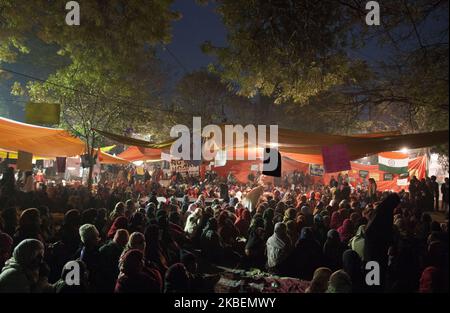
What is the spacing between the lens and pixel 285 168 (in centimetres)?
2639

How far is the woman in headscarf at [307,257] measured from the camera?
6.53 metres

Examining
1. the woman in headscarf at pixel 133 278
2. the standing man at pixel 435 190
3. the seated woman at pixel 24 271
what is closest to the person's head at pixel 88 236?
the seated woman at pixel 24 271

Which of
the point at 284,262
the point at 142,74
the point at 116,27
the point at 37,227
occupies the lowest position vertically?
the point at 284,262

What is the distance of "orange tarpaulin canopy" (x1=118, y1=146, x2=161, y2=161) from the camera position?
656 inches

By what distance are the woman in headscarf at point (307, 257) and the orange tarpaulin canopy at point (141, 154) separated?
10.7 m

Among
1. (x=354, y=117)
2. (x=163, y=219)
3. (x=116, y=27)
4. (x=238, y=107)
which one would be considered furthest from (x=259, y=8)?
(x=238, y=107)

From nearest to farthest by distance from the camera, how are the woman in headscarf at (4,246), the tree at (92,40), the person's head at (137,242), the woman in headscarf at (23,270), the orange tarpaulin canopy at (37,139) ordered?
the woman in headscarf at (23,270), the woman in headscarf at (4,246), the person's head at (137,242), the tree at (92,40), the orange tarpaulin canopy at (37,139)

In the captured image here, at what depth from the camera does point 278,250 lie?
6.78 metres

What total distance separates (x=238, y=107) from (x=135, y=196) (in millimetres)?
15364

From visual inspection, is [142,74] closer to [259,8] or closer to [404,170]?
[404,170]

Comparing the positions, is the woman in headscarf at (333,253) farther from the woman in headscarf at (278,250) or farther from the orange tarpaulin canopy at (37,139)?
the orange tarpaulin canopy at (37,139)

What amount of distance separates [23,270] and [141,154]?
545 inches

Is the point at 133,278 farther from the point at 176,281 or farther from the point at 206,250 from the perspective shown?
the point at 206,250

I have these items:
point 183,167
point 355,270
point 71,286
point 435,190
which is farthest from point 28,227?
point 435,190
